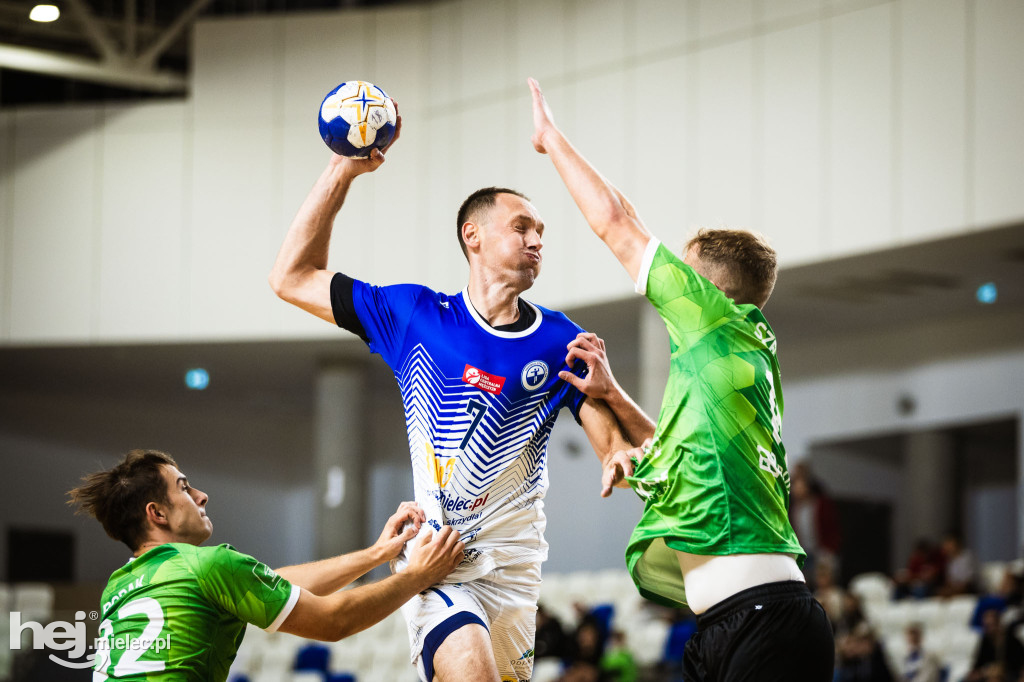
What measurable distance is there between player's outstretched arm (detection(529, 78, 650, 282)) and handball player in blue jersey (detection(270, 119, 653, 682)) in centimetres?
80

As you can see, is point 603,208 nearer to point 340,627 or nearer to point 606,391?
point 606,391

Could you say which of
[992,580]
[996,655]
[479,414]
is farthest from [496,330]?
[992,580]

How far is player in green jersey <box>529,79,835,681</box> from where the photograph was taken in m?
3.90

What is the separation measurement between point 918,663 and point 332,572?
849 centimetres

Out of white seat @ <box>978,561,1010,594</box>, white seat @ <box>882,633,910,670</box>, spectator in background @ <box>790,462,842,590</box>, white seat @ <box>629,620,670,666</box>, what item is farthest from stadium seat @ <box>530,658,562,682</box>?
white seat @ <box>978,561,1010,594</box>

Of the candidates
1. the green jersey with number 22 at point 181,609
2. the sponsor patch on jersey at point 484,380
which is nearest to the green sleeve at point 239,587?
the green jersey with number 22 at point 181,609

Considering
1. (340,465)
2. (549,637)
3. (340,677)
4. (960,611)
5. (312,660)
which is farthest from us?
(340,465)

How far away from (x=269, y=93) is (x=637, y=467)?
17.4m

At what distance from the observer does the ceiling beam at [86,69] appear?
18.8m

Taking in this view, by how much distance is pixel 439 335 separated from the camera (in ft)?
16.8

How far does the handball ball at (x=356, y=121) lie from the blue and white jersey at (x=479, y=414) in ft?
2.41

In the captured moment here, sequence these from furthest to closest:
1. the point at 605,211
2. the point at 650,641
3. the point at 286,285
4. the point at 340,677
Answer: the point at 340,677 < the point at 650,641 < the point at 286,285 < the point at 605,211

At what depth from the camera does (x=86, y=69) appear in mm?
19562

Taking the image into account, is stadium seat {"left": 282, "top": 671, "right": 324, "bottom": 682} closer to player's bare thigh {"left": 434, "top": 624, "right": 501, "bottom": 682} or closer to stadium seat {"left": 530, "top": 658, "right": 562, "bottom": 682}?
stadium seat {"left": 530, "top": 658, "right": 562, "bottom": 682}
